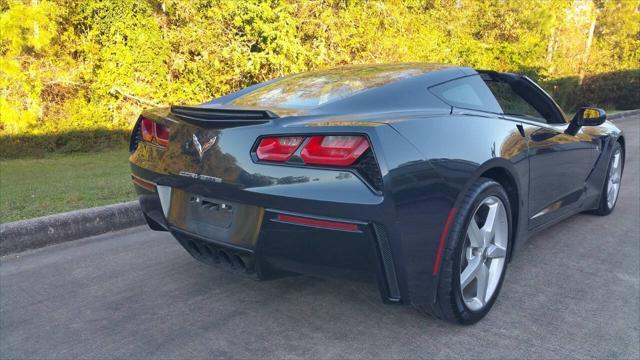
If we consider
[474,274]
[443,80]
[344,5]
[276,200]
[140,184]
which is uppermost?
[344,5]

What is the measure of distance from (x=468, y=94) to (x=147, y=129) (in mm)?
1875

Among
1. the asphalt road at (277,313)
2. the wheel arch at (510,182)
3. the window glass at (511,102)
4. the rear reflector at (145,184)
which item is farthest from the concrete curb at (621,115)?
the rear reflector at (145,184)

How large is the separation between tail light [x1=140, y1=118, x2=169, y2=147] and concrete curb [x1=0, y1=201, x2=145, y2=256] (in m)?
1.62

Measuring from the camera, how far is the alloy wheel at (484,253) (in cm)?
257

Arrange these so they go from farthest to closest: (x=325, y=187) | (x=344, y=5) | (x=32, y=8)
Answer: (x=344, y=5), (x=32, y=8), (x=325, y=187)

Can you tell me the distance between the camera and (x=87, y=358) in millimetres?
2320

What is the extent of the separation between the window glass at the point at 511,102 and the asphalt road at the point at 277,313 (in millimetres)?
1012

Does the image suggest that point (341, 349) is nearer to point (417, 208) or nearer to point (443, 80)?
point (417, 208)

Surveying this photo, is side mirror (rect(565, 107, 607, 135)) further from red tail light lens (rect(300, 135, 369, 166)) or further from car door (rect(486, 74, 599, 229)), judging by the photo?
red tail light lens (rect(300, 135, 369, 166))

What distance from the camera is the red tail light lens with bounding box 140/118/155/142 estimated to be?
9.29ft

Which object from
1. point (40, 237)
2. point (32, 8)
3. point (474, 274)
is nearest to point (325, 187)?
point (474, 274)

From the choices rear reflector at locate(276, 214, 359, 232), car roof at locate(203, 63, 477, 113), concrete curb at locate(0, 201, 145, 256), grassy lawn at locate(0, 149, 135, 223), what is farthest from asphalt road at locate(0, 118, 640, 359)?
car roof at locate(203, 63, 477, 113)

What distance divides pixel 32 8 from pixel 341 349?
22.8 feet

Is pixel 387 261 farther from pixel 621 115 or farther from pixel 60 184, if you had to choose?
pixel 621 115
